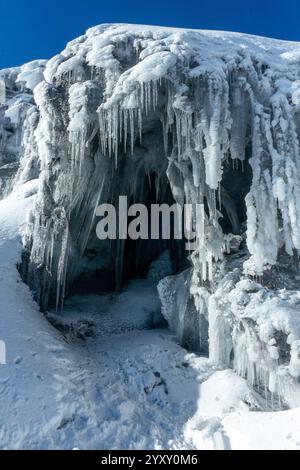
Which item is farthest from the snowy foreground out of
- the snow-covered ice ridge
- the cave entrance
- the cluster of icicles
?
the cave entrance

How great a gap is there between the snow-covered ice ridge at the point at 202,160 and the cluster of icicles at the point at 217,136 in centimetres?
3

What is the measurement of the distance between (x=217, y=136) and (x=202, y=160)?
91 cm

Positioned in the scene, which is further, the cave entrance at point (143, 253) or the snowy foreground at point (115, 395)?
the cave entrance at point (143, 253)

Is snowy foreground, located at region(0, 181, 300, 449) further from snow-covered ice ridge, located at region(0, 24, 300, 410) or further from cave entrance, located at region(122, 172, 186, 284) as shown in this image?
cave entrance, located at region(122, 172, 186, 284)

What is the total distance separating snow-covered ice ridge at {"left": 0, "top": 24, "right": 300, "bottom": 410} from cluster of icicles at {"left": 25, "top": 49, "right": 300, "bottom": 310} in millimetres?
33

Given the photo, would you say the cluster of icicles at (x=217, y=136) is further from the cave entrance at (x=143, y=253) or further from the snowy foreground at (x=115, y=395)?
the cave entrance at (x=143, y=253)


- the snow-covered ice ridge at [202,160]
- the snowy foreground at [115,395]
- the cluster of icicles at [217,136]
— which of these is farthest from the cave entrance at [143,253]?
the cluster of icicles at [217,136]

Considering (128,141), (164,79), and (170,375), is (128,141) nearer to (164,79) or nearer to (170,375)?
(164,79)

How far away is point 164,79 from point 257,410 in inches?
369

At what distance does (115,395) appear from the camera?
9859 mm

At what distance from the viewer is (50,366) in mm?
10164

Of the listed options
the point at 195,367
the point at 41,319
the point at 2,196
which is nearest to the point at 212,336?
the point at 195,367

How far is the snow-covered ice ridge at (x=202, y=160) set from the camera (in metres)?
10.6

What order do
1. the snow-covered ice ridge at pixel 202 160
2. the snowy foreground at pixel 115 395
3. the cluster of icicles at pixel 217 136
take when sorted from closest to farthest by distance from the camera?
the snowy foreground at pixel 115 395 → the snow-covered ice ridge at pixel 202 160 → the cluster of icicles at pixel 217 136
